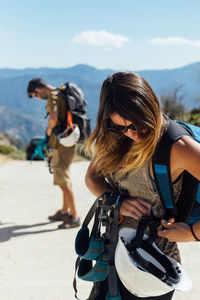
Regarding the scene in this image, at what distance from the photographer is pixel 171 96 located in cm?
2795

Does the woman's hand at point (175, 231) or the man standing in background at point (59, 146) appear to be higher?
the woman's hand at point (175, 231)

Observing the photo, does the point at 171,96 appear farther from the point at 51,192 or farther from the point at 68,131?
the point at 68,131

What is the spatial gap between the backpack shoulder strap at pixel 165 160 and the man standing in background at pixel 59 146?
300 cm

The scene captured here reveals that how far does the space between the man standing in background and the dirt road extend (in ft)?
0.89

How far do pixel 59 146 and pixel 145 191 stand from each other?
3004mm

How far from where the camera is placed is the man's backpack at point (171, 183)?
1.35 m

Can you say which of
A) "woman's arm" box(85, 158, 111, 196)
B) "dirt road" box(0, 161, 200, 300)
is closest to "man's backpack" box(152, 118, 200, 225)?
"woman's arm" box(85, 158, 111, 196)

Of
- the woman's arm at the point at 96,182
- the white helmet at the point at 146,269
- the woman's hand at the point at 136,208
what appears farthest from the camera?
the woman's arm at the point at 96,182

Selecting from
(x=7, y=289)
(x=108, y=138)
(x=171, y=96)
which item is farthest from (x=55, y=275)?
(x=171, y=96)

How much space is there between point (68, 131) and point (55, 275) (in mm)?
1672

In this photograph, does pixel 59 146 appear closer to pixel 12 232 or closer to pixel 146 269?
pixel 12 232

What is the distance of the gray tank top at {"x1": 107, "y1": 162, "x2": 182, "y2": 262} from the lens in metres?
1.46

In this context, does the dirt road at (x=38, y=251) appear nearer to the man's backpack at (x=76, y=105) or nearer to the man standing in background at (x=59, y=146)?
the man standing in background at (x=59, y=146)

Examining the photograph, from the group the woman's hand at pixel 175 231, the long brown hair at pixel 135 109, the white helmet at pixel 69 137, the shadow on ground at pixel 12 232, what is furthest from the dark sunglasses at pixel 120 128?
the shadow on ground at pixel 12 232
